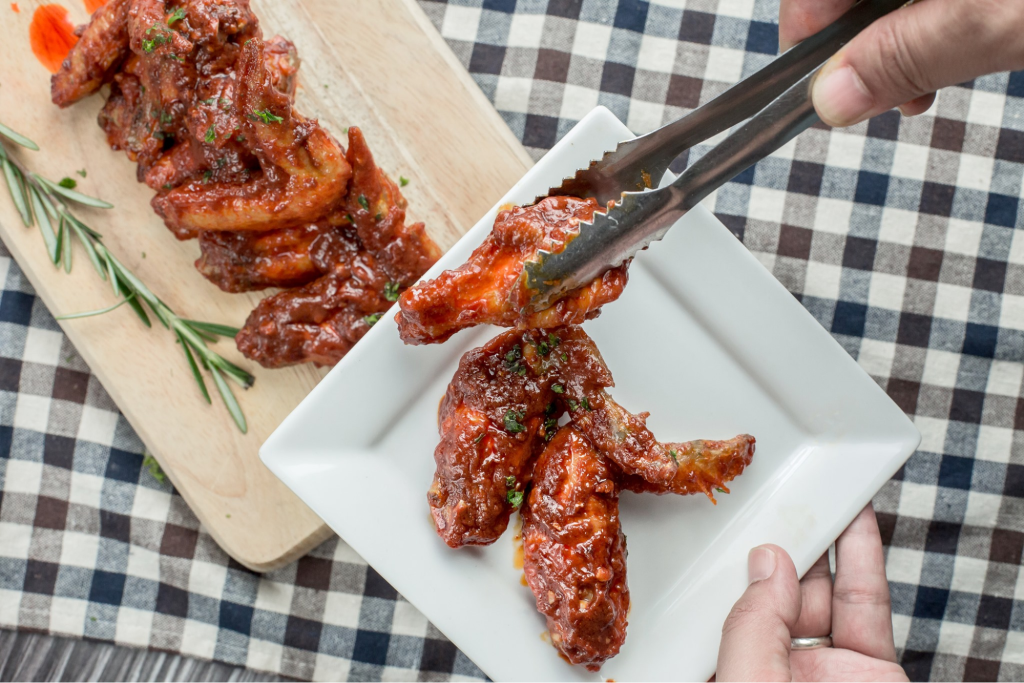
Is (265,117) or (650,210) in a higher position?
(265,117)

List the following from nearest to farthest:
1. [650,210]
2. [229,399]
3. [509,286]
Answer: [650,210] < [509,286] < [229,399]

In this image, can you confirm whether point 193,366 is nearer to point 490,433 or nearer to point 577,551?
point 490,433

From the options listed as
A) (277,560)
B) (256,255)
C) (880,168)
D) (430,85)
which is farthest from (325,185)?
(880,168)

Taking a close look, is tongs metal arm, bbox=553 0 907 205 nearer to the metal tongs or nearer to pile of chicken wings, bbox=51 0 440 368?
the metal tongs

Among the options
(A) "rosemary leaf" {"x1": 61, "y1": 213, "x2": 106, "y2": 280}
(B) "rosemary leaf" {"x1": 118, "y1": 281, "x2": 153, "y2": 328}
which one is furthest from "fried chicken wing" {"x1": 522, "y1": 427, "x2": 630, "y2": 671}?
(A) "rosemary leaf" {"x1": 61, "y1": 213, "x2": 106, "y2": 280}

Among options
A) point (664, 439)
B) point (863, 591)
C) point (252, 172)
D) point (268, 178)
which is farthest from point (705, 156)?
point (863, 591)

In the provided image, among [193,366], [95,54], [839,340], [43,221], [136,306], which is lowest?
[839,340]
